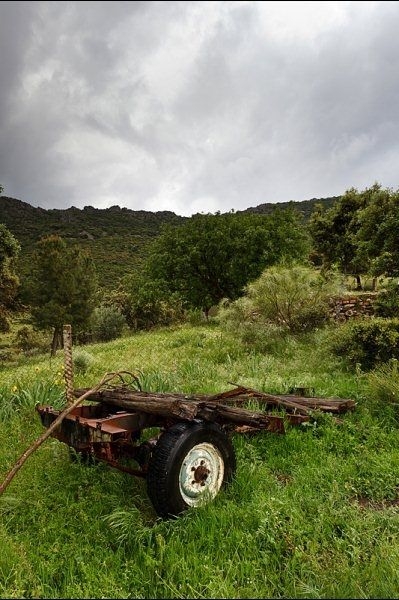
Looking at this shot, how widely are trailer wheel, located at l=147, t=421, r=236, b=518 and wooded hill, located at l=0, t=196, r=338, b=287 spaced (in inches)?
2366

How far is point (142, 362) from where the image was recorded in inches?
499

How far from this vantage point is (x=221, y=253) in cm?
2619

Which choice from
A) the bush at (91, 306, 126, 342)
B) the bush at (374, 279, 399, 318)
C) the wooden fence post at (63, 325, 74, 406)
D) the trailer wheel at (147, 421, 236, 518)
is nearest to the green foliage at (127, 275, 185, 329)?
the bush at (91, 306, 126, 342)

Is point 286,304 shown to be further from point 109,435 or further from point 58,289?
point 58,289

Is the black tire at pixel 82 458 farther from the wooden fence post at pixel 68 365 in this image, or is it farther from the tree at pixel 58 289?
the tree at pixel 58 289

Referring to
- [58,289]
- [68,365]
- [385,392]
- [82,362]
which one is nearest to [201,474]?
[68,365]

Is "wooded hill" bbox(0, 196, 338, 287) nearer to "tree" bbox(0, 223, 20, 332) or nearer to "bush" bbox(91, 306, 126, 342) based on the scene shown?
"bush" bbox(91, 306, 126, 342)

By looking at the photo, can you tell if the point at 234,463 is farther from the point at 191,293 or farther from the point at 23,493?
the point at 191,293

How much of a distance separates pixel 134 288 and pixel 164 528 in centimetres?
2528

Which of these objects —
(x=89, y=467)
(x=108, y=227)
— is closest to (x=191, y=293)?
(x=89, y=467)

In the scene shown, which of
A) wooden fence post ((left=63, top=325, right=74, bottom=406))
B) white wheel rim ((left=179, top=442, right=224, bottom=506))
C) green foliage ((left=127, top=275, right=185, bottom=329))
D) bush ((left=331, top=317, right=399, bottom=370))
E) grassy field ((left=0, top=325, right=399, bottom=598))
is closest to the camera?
grassy field ((left=0, top=325, right=399, bottom=598))

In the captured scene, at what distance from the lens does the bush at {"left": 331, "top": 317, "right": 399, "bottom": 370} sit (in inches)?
387

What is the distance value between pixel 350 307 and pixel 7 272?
18.5 meters

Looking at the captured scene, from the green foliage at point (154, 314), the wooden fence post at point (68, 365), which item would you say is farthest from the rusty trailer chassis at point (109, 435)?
the green foliage at point (154, 314)
